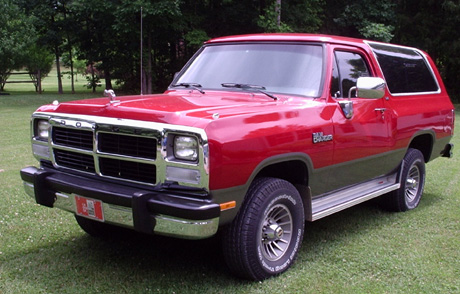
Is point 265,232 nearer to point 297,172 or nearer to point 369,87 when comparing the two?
→ point 297,172

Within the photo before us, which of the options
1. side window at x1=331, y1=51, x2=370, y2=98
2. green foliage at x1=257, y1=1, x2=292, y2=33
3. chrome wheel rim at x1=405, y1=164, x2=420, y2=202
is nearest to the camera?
side window at x1=331, y1=51, x2=370, y2=98

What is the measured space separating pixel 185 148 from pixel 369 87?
Result: 197cm

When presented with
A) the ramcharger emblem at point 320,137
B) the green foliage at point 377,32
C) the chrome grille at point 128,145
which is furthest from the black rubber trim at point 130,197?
the green foliage at point 377,32

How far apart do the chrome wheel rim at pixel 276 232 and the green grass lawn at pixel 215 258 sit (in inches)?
8.2

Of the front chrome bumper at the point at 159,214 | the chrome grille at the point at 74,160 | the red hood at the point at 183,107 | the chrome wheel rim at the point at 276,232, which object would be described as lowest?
the chrome wheel rim at the point at 276,232

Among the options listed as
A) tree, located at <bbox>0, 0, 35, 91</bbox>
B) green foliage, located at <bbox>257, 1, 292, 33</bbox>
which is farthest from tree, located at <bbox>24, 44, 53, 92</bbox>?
green foliage, located at <bbox>257, 1, 292, 33</bbox>

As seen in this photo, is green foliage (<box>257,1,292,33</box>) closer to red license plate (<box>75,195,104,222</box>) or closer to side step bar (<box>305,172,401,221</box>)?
side step bar (<box>305,172,401,221</box>)

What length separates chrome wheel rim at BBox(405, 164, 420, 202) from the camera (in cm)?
613

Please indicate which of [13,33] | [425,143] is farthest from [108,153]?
[13,33]

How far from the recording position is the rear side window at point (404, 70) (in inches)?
219

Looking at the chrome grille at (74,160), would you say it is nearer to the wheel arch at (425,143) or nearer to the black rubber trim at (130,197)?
the black rubber trim at (130,197)

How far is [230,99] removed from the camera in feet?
14.2

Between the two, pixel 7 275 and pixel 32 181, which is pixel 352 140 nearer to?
pixel 32 181

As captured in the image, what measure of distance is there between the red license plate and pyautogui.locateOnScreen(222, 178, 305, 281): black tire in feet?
3.10
